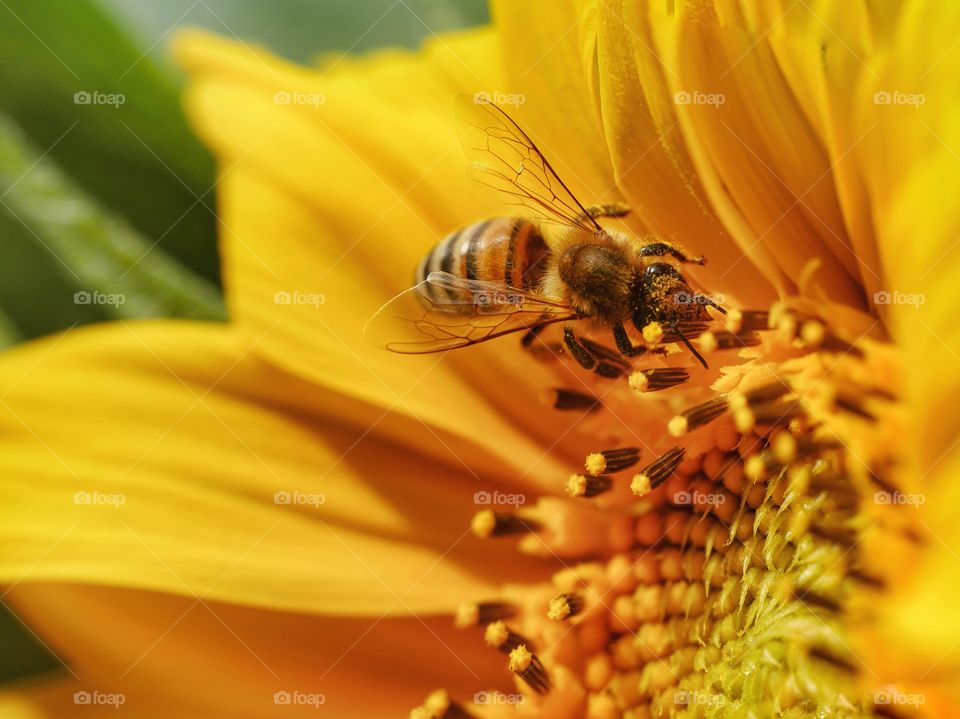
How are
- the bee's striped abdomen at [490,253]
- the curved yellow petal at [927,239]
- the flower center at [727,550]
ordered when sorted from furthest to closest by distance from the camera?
1. the bee's striped abdomen at [490,253]
2. the flower center at [727,550]
3. the curved yellow petal at [927,239]

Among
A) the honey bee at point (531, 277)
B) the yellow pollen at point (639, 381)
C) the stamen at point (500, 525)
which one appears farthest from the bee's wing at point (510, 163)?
the stamen at point (500, 525)

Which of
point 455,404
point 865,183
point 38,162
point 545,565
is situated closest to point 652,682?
point 545,565

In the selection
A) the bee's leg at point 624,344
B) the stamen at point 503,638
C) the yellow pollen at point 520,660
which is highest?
the bee's leg at point 624,344

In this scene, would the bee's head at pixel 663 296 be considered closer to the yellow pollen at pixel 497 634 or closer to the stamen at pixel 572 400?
the stamen at pixel 572 400

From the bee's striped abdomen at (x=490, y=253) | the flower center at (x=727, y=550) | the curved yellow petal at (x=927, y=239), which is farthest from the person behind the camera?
the bee's striped abdomen at (x=490, y=253)

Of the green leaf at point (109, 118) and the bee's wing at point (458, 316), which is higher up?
the green leaf at point (109, 118)

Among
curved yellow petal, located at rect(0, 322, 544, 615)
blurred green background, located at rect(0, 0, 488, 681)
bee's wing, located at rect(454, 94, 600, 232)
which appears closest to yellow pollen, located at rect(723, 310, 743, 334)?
bee's wing, located at rect(454, 94, 600, 232)

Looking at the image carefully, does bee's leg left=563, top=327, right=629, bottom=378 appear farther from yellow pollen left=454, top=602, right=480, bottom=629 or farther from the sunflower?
yellow pollen left=454, top=602, right=480, bottom=629
